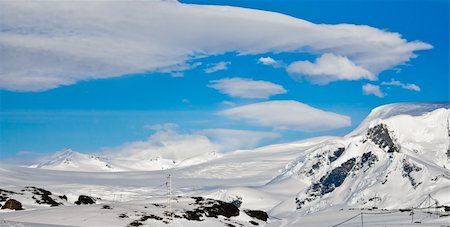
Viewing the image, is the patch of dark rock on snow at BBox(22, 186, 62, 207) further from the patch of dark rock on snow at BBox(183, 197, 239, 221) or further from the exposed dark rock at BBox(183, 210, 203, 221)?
the patch of dark rock on snow at BBox(183, 197, 239, 221)

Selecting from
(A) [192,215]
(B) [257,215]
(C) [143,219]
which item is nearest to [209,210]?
(A) [192,215]

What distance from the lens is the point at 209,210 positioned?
174 meters

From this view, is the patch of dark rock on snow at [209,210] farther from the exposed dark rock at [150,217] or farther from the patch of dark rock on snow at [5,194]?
the patch of dark rock on snow at [5,194]

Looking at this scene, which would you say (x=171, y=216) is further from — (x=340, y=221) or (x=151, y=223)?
(x=340, y=221)

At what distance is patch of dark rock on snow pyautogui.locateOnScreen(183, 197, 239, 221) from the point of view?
16312 centimetres

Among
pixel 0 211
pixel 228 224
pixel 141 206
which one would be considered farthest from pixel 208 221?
pixel 0 211

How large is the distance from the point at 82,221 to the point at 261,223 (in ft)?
212

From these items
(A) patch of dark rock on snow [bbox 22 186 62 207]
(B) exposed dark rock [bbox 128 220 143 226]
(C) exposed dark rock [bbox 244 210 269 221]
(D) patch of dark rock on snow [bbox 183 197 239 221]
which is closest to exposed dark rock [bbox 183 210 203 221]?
(D) patch of dark rock on snow [bbox 183 197 239 221]

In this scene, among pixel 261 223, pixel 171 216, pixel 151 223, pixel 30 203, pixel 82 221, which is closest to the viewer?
pixel 82 221

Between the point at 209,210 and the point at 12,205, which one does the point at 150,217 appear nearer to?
the point at 209,210

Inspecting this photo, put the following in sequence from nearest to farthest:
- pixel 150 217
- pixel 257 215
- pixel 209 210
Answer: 1. pixel 150 217
2. pixel 209 210
3. pixel 257 215

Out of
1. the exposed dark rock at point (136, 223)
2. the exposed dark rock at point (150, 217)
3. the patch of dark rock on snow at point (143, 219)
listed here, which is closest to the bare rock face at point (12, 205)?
the patch of dark rock on snow at point (143, 219)

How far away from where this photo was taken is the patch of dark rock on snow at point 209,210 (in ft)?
535

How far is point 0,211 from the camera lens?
14525 cm
